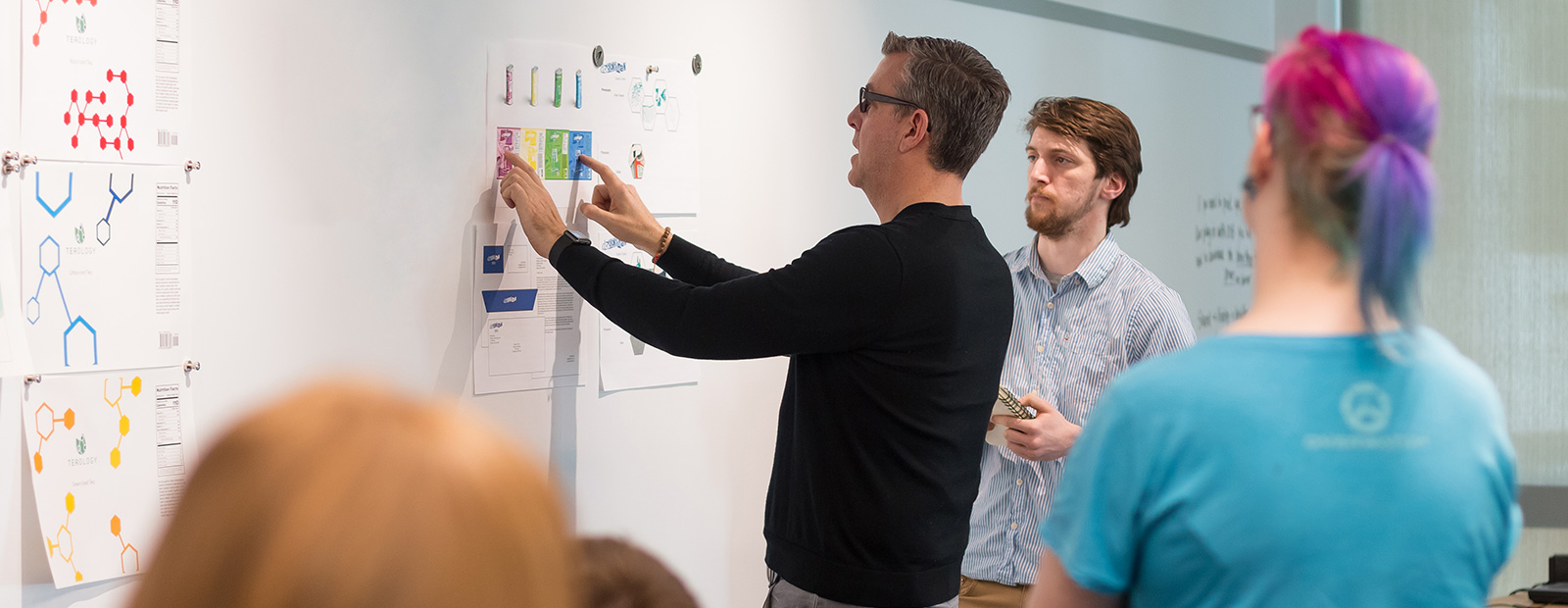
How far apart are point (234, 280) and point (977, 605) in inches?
63.1

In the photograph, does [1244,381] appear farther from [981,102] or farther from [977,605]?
[977,605]

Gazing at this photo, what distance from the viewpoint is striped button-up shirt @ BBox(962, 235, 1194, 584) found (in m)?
2.42

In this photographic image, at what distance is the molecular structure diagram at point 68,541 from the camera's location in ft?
5.20

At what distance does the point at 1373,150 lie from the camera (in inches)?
38.4

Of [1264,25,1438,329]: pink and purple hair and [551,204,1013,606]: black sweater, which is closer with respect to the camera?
[1264,25,1438,329]: pink and purple hair

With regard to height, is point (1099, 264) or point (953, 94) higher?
point (953, 94)

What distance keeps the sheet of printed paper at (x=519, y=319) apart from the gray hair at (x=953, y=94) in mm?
772

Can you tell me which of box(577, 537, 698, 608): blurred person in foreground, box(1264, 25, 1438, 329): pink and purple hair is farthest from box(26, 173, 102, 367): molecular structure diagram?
box(1264, 25, 1438, 329): pink and purple hair

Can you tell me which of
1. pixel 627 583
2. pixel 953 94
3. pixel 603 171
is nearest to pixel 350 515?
pixel 627 583

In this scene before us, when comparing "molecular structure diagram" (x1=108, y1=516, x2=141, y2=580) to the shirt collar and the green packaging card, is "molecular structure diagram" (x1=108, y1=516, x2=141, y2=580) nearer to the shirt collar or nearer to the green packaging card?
the green packaging card

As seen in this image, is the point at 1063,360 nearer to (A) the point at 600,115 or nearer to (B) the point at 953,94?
(B) the point at 953,94

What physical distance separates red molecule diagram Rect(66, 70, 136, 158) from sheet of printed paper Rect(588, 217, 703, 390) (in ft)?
2.86

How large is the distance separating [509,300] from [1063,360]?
118 centimetres

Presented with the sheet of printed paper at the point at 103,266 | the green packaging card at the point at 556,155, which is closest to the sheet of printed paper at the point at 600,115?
the green packaging card at the point at 556,155
